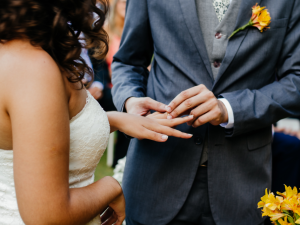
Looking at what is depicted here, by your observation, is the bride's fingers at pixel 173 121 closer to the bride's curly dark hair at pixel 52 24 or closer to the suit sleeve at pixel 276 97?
the suit sleeve at pixel 276 97

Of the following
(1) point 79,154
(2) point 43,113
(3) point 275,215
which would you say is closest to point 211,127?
(3) point 275,215

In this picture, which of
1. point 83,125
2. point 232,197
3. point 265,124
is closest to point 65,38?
point 83,125

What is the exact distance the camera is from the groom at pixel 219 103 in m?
1.31

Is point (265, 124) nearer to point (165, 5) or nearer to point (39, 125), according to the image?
point (165, 5)

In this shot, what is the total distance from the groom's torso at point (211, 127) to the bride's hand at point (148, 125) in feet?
0.79

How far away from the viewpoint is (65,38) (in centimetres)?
87

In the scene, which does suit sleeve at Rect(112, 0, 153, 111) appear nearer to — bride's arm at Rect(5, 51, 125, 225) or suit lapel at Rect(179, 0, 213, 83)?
suit lapel at Rect(179, 0, 213, 83)

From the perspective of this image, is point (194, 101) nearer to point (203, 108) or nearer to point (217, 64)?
point (203, 108)

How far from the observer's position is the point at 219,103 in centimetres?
122

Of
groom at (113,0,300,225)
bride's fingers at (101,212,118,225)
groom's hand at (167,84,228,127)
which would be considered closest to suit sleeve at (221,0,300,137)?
groom at (113,0,300,225)

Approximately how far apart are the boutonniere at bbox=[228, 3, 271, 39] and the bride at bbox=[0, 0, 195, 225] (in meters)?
0.76

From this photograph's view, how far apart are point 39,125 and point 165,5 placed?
961mm

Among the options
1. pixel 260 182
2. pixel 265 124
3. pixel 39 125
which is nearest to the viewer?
pixel 39 125

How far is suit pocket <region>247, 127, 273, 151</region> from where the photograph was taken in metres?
1.39
